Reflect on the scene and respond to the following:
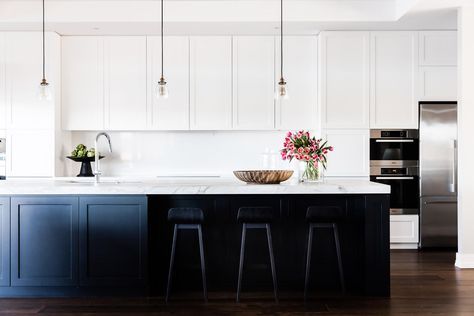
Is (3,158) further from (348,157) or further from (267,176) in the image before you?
(348,157)

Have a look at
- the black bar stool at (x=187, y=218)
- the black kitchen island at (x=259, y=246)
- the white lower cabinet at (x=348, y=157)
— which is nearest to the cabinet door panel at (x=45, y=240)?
the black kitchen island at (x=259, y=246)

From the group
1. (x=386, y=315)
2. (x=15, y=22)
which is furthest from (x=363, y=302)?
(x=15, y=22)

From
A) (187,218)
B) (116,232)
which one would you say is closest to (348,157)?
(187,218)

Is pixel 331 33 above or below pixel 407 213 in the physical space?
above

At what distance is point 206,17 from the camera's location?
526 centimetres

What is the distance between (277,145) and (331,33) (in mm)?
1459

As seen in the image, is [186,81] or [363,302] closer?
[363,302]

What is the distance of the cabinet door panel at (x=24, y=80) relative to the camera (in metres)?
5.59

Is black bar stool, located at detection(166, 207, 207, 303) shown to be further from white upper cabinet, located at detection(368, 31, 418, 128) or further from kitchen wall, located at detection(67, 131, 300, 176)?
white upper cabinet, located at detection(368, 31, 418, 128)

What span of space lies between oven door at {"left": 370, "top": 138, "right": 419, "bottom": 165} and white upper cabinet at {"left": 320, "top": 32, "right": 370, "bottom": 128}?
0.28m

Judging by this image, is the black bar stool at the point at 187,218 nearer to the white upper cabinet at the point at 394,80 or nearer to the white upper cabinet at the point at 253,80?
the white upper cabinet at the point at 253,80

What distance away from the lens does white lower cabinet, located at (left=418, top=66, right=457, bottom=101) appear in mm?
5617

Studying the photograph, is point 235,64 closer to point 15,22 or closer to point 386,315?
point 15,22

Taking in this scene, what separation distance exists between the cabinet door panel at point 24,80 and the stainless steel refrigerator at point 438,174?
416cm
